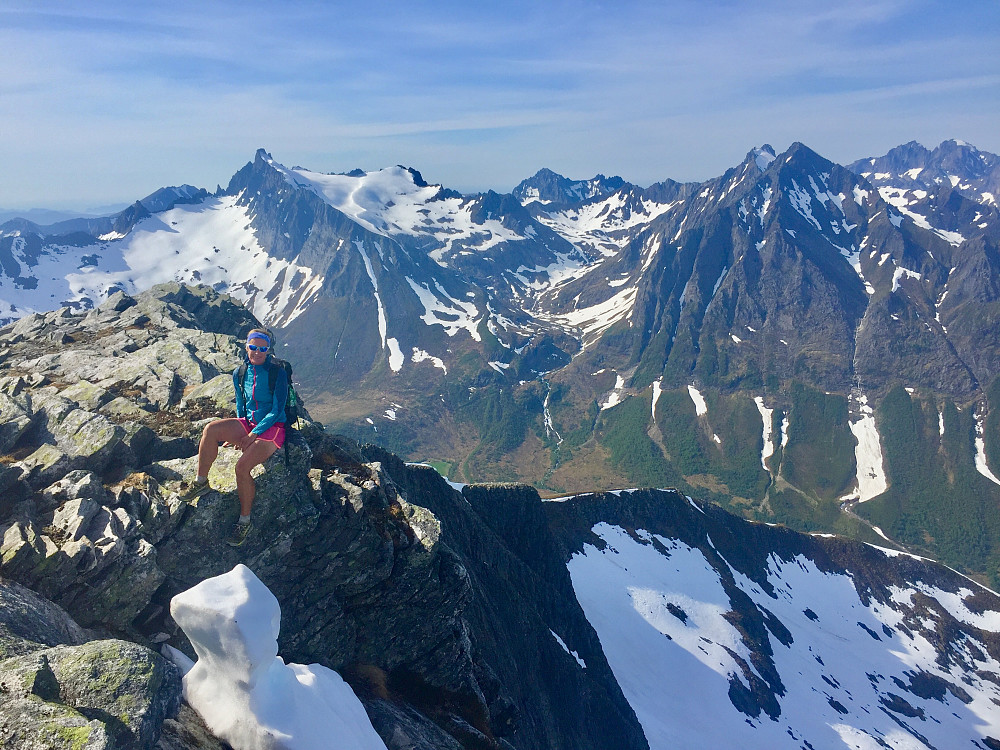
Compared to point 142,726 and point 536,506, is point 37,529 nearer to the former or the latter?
point 142,726

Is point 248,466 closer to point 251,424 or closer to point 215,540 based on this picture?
point 251,424

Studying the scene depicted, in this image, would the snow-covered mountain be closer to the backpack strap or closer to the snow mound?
the snow mound

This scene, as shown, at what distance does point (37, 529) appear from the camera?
57.4 feet

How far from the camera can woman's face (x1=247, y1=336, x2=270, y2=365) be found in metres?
18.8

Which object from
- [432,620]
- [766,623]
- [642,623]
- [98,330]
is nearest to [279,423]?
[432,620]

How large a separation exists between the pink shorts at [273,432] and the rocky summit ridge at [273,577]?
91.2 inches

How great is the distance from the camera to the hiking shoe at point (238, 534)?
2134cm

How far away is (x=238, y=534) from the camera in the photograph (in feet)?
70.3

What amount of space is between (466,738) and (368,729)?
455 inches

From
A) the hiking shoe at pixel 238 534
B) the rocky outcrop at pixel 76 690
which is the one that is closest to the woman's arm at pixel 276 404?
the hiking shoe at pixel 238 534

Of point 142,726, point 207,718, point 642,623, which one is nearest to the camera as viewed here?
point 142,726

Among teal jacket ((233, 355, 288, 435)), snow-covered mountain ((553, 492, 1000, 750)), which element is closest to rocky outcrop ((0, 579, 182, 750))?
teal jacket ((233, 355, 288, 435))

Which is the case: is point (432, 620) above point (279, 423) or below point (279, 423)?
below

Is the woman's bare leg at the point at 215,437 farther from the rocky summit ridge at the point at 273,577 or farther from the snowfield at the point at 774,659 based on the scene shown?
the snowfield at the point at 774,659
